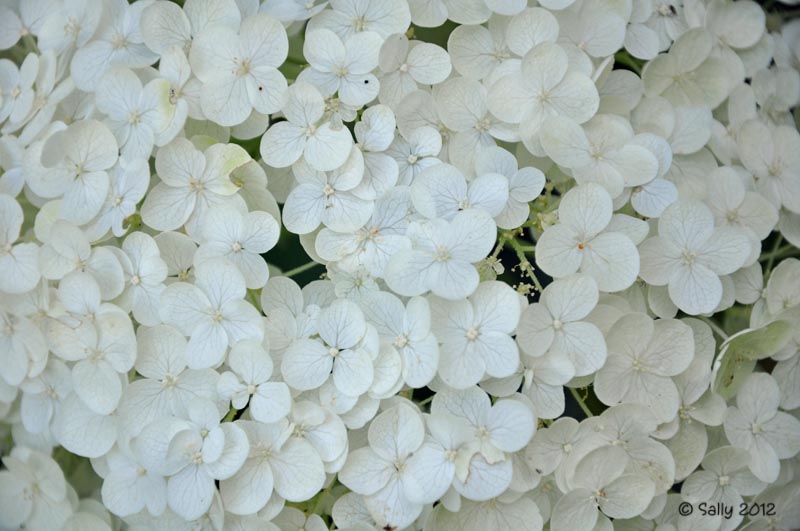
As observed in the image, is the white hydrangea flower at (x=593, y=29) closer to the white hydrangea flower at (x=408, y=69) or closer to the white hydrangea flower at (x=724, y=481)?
the white hydrangea flower at (x=408, y=69)

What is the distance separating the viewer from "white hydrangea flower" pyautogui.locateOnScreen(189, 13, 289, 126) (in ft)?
1.37

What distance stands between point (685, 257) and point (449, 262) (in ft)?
0.40

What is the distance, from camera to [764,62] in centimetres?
51

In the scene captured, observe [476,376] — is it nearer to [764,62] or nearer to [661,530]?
[661,530]

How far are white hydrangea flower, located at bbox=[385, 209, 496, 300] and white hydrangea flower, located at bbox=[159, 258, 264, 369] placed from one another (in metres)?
0.07

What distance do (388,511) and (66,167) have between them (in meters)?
0.23

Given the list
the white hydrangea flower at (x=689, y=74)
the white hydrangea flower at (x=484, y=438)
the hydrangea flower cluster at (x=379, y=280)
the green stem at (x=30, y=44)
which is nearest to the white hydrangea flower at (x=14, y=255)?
the hydrangea flower cluster at (x=379, y=280)

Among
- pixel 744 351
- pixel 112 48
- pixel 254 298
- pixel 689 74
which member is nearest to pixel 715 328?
pixel 744 351

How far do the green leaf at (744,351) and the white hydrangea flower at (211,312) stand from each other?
228mm

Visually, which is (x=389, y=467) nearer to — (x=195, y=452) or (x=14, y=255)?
(x=195, y=452)

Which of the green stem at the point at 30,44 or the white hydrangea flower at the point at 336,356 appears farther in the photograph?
the green stem at the point at 30,44

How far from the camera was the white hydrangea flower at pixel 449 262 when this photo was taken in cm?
39

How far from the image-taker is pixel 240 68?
420 mm

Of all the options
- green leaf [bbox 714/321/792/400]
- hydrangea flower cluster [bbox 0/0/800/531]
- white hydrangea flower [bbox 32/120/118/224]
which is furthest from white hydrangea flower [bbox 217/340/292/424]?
green leaf [bbox 714/321/792/400]
